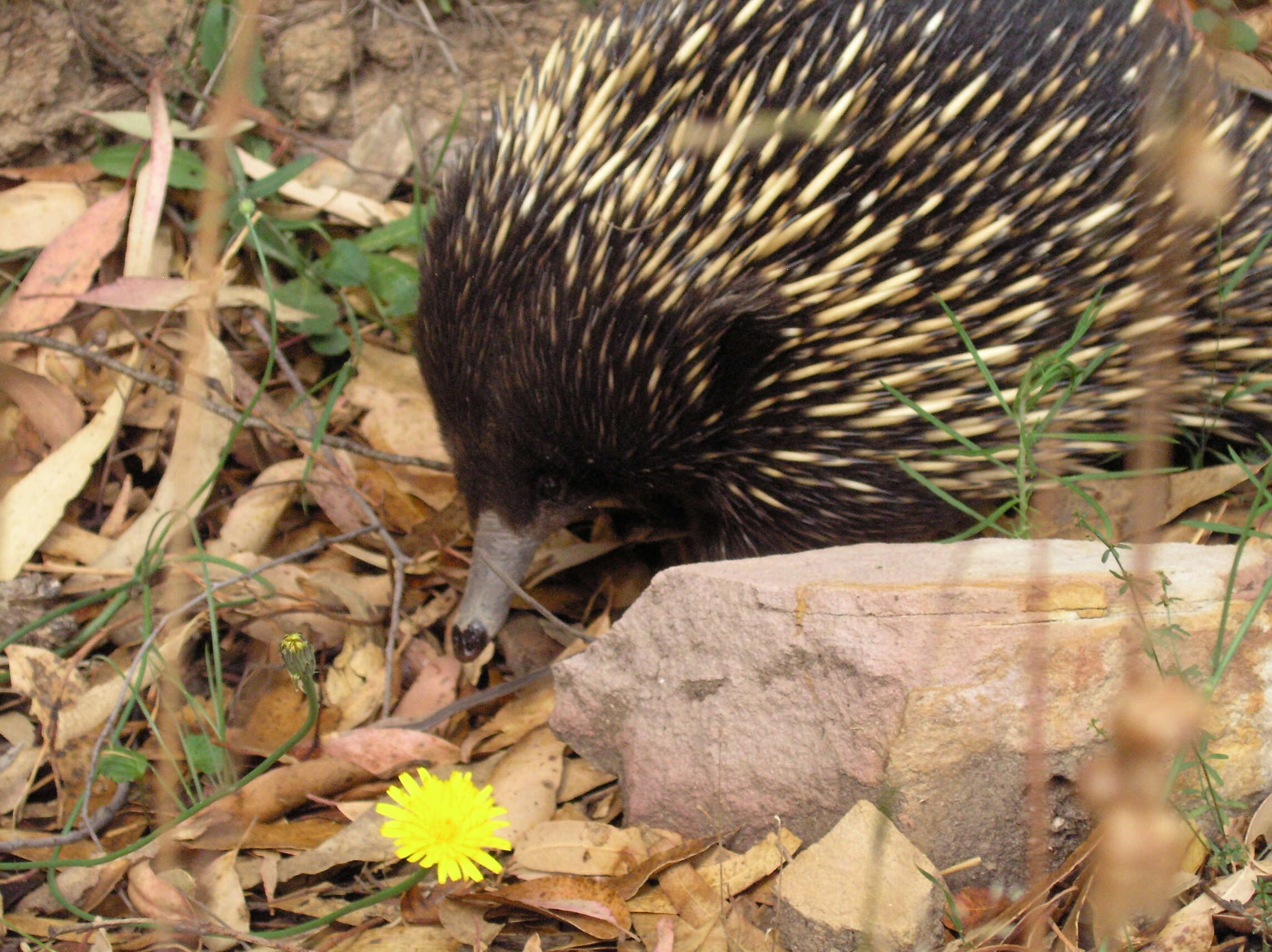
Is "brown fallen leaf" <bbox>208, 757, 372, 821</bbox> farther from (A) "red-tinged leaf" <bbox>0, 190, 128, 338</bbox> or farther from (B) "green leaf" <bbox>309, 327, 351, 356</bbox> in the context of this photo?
(A) "red-tinged leaf" <bbox>0, 190, 128, 338</bbox>

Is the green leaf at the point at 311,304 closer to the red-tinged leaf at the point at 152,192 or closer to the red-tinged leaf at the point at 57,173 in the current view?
the red-tinged leaf at the point at 152,192

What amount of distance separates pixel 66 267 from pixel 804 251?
5.79ft

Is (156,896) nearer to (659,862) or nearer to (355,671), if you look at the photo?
(355,671)

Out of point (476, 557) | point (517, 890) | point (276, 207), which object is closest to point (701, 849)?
point (517, 890)

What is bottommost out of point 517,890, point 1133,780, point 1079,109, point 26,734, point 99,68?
point 26,734

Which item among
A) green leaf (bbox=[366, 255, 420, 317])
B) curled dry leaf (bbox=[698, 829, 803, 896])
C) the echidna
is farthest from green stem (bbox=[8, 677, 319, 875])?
green leaf (bbox=[366, 255, 420, 317])

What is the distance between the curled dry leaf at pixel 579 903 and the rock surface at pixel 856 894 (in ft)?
0.81

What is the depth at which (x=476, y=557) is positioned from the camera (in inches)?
94.7

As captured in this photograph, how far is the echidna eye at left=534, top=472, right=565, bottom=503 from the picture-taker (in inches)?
93.7

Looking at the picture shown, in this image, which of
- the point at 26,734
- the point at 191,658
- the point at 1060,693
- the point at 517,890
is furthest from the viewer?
the point at 191,658

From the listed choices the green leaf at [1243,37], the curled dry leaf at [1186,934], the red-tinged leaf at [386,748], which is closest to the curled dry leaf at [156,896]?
the red-tinged leaf at [386,748]

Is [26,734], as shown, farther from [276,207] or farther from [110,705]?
[276,207]

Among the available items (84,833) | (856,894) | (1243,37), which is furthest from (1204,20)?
(84,833)

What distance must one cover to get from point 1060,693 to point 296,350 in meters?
2.13
